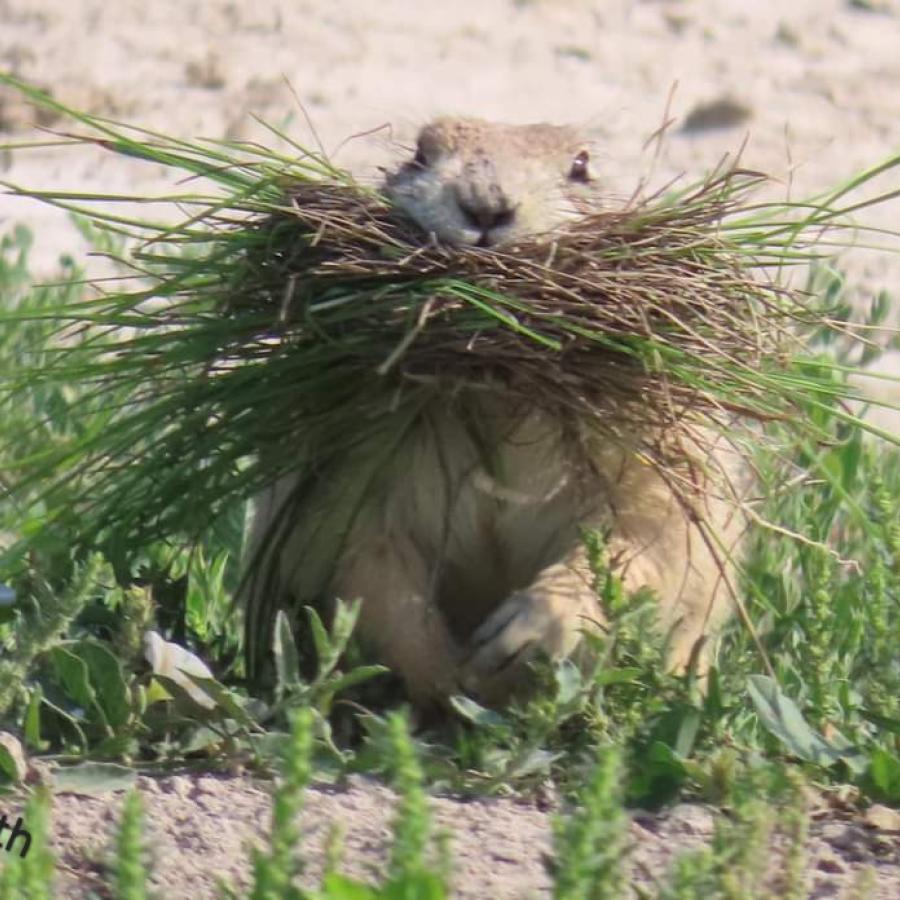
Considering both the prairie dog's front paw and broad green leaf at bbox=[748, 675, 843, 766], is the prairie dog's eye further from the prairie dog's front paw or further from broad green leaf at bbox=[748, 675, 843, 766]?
broad green leaf at bbox=[748, 675, 843, 766]

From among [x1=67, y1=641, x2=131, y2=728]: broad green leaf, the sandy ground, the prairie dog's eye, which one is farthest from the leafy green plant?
the sandy ground

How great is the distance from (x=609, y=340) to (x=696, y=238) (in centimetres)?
30

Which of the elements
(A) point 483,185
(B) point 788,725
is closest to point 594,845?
(B) point 788,725

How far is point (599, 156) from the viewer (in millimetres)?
4969

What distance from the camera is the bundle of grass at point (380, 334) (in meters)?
4.09

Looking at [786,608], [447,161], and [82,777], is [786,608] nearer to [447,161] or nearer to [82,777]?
[447,161]

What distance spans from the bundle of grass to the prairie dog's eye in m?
0.35

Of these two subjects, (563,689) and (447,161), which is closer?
(563,689)

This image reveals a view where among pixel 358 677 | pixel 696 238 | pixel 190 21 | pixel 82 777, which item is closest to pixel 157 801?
pixel 82 777

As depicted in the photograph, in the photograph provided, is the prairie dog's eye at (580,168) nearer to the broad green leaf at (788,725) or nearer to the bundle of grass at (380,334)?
the bundle of grass at (380,334)

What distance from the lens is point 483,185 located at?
4.14m

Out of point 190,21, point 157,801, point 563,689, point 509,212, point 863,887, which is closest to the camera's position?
point 863,887

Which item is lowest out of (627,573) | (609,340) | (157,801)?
(157,801)

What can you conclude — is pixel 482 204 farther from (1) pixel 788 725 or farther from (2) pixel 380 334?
(1) pixel 788 725
